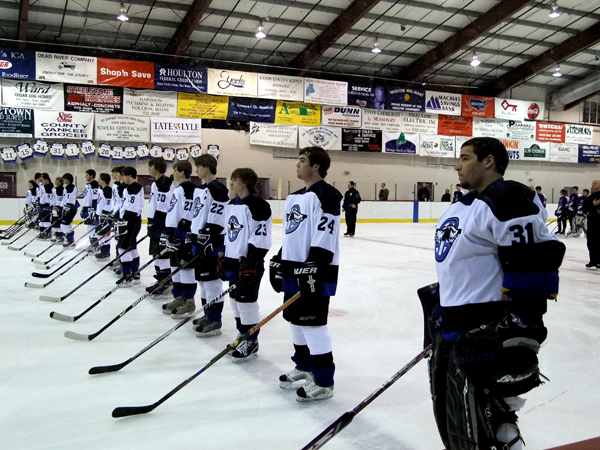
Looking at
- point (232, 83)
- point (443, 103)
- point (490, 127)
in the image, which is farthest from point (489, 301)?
point (490, 127)

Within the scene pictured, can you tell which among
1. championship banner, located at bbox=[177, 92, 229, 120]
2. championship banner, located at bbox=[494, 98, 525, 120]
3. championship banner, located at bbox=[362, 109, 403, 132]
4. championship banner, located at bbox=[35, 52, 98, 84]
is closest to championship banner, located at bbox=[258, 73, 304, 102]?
championship banner, located at bbox=[177, 92, 229, 120]

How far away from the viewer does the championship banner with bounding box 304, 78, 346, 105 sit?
57.4 feet

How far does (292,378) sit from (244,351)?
1.80ft

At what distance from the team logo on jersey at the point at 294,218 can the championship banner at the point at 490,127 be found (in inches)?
756

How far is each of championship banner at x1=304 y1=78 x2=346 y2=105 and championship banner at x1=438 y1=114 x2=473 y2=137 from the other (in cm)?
433

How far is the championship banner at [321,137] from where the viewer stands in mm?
17797

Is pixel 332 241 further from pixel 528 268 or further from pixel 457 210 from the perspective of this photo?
pixel 528 268

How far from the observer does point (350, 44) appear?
17.1 m

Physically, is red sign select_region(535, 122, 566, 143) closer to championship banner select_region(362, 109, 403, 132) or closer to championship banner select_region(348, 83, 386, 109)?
championship banner select_region(362, 109, 403, 132)

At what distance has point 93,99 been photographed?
1527cm

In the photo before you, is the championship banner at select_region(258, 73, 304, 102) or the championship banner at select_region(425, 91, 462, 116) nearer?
the championship banner at select_region(258, 73, 304, 102)

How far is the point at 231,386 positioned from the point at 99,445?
33.0 inches

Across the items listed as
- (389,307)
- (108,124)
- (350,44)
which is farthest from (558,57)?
(389,307)

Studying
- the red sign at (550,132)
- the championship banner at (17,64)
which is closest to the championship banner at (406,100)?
the red sign at (550,132)
